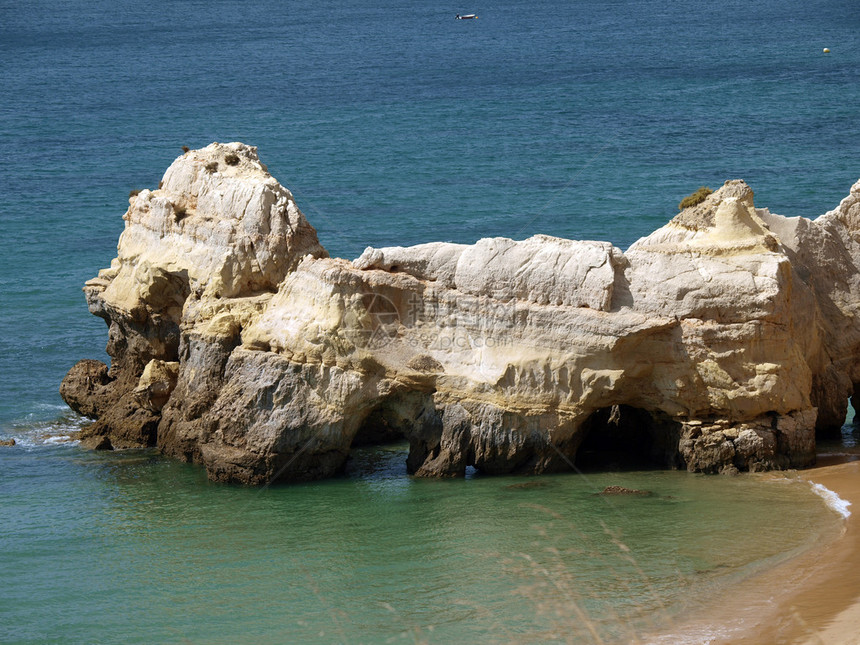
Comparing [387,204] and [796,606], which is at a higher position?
[387,204]

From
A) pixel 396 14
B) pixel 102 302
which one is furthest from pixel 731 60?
pixel 102 302

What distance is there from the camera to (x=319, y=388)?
82.2ft

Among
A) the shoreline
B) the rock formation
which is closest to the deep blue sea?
the shoreline

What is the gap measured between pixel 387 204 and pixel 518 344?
103 feet

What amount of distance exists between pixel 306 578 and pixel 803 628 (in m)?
7.75

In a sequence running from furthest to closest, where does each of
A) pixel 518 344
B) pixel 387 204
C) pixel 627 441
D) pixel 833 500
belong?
pixel 387 204 < pixel 627 441 < pixel 518 344 < pixel 833 500

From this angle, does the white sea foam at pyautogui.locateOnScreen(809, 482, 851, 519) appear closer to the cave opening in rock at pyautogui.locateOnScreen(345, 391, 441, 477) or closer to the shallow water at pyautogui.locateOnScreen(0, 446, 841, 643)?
the shallow water at pyautogui.locateOnScreen(0, 446, 841, 643)

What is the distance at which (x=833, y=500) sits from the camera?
22.5 meters

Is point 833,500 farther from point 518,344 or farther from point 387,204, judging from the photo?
point 387,204

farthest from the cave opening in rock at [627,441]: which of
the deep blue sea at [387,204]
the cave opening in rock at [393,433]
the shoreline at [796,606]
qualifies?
the shoreline at [796,606]

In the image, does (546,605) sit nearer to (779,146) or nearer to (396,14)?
(779,146)

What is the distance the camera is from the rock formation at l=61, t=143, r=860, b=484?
919 inches

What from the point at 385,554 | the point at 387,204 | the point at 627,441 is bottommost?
the point at 385,554

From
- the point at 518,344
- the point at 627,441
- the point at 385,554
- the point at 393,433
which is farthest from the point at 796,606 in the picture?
the point at 393,433
